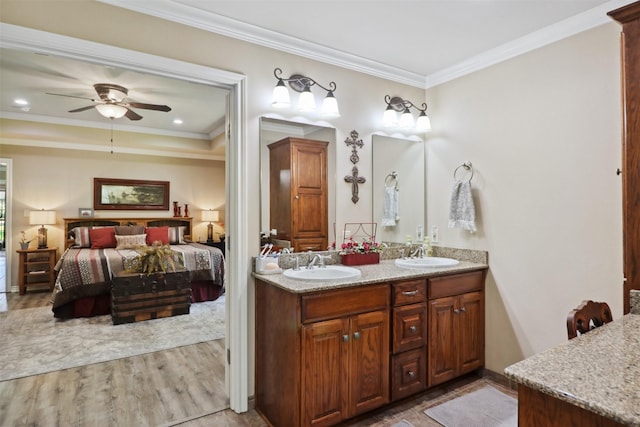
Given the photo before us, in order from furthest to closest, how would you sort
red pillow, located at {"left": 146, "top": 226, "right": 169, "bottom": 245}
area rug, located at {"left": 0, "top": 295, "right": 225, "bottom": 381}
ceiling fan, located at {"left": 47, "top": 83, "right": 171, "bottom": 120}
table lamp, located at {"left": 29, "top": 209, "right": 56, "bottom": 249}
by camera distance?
red pillow, located at {"left": 146, "top": 226, "right": 169, "bottom": 245}
table lamp, located at {"left": 29, "top": 209, "right": 56, "bottom": 249}
ceiling fan, located at {"left": 47, "top": 83, "right": 171, "bottom": 120}
area rug, located at {"left": 0, "top": 295, "right": 225, "bottom": 381}

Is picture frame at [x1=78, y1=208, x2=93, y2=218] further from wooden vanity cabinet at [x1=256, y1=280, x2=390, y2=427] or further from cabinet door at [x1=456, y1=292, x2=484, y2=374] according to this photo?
cabinet door at [x1=456, y1=292, x2=484, y2=374]

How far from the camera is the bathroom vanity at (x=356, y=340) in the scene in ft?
6.61

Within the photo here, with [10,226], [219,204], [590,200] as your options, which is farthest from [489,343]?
[10,226]

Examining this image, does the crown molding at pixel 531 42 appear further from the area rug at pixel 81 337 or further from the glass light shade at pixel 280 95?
the area rug at pixel 81 337

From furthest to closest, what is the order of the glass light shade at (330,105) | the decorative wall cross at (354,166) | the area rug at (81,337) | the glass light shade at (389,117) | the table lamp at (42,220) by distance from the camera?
1. the table lamp at (42,220)
2. the area rug at (81,337)
3. the glass light shade at (389,117)
4. the decorative wall cross at (354,166)
5. the glass light shade at (330,105)

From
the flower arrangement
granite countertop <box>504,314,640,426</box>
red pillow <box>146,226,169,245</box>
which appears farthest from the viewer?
red pillow <box>146,226,169,245</box>

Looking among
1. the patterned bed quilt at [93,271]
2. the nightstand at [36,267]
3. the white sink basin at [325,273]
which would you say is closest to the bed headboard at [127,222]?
the nightstand at [36,267]

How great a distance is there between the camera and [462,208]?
117 inches

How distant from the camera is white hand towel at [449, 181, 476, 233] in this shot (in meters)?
2.94

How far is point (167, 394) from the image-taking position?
8.73ft

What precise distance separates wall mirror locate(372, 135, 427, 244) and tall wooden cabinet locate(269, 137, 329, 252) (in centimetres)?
53

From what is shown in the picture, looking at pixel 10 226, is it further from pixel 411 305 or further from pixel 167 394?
pixel 411 305

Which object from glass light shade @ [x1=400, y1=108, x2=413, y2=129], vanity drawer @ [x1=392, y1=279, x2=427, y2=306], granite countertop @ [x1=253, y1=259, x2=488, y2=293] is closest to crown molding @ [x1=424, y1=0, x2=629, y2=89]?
glass light shade @ [x1=400, y1=108, x2=413, y2=129]

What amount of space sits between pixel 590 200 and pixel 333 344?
1.88 meters
